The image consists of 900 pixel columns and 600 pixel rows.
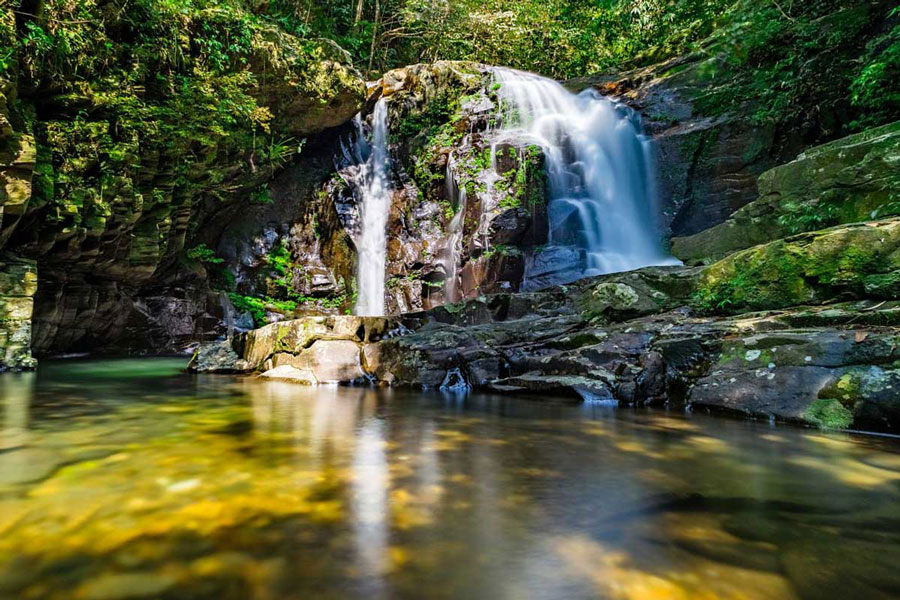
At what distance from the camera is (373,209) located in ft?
47.7

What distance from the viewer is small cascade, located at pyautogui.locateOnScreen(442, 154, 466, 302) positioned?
41.2ft

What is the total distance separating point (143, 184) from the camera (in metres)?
9.08

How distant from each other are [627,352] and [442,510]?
3.85 metres

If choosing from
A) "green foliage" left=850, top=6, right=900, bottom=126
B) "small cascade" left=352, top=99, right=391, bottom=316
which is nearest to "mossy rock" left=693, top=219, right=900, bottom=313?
"green foliage" left=850, top=6, right=900, bottom=126

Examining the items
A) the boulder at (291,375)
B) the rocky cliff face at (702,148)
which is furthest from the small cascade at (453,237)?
the boulder at (291,375)

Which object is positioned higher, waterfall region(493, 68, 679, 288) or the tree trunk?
the tree trunk

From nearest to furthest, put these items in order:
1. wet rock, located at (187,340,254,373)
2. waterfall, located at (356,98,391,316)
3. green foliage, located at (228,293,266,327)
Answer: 1. wet rock, located at (187,340,254,373)
2. green foliage, located at (228,293,266,327)
3. waterfall, located at (356,98,391,316)

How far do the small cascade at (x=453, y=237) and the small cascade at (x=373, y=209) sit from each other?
7.17ft

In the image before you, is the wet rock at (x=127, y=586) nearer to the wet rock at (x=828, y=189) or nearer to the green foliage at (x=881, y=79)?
the wet rock at (x=828, y=189)

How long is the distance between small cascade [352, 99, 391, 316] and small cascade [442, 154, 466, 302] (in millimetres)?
2186

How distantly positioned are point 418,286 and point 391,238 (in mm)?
1934

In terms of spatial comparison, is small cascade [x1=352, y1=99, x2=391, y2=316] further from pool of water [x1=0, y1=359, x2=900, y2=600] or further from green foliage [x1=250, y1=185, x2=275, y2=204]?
pool of water [x1=0, y1=359, x2=900, y2=600]

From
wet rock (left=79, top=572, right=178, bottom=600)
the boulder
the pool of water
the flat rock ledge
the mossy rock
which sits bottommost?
wet rock (left=79, top=572, right=178, bottom=600)

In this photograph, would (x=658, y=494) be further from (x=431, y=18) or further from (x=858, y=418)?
(x=431, y=18)
